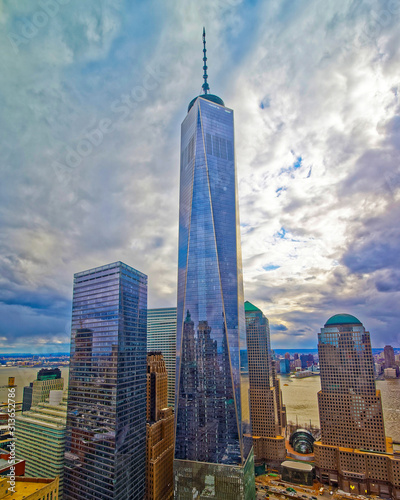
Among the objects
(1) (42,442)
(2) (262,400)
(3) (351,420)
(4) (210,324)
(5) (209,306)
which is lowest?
(3) (351,420)

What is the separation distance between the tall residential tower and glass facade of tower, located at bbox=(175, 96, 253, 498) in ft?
0.55

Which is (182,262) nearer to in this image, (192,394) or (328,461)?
(192,394)

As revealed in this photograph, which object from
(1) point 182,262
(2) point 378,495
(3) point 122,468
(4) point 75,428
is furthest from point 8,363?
(2) point 378,495

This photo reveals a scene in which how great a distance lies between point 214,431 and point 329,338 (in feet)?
147

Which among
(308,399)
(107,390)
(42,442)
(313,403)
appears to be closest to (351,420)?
(107,390)

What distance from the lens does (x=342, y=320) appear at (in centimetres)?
8606

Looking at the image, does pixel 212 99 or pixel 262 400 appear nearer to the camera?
pixel 212 99

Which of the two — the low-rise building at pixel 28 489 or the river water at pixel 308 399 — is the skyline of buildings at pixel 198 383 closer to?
the low-rise building at pixel 28 489

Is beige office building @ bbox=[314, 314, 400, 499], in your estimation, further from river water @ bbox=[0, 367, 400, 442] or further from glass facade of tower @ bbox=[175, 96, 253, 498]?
glass facade of tower @ bbox=[175, 96, 253, 498]

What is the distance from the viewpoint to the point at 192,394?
6072 cm

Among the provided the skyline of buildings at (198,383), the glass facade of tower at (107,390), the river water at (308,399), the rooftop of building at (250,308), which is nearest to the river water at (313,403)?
the river water at (308,399)

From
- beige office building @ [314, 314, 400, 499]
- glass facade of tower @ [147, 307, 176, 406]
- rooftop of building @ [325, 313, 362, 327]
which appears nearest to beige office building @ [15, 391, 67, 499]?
glass facade of tower @ [147, 307, 176, 406]

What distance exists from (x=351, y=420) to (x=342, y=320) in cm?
2496

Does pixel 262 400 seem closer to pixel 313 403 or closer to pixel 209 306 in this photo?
pixel 209 306
